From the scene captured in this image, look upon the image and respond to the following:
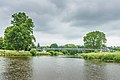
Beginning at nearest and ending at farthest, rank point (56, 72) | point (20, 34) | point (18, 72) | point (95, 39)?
point (18, 72) < point (56, 72) < point (20, 34) < point (95, 39)

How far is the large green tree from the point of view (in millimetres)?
85750

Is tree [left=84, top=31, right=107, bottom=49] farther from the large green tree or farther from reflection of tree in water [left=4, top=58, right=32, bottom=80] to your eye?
reflection of tree in water [left=4, top=58, right=32, bottom=80]

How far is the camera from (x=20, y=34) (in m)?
84.8

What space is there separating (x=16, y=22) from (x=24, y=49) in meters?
12.3

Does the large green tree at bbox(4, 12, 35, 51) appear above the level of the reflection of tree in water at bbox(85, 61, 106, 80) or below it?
above

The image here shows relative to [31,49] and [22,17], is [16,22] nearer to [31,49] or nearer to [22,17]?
[22,17]

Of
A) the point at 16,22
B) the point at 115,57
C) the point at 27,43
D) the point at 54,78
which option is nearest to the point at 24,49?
the point at 27,43

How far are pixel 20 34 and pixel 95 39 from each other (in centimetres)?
5913

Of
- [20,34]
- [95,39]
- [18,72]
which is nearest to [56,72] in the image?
[18,72]

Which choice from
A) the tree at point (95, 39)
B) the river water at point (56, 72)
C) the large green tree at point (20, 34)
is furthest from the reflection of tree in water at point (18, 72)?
the tree at point (95, 39)

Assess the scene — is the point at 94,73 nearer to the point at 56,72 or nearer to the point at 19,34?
the point at 56,72

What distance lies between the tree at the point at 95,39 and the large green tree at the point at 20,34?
45.9m

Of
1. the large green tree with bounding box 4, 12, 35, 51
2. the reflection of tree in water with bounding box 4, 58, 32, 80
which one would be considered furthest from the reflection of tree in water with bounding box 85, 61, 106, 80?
the large green tree with bounding box 4, 12, 35, 51

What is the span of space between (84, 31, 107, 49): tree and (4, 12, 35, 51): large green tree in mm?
45947
